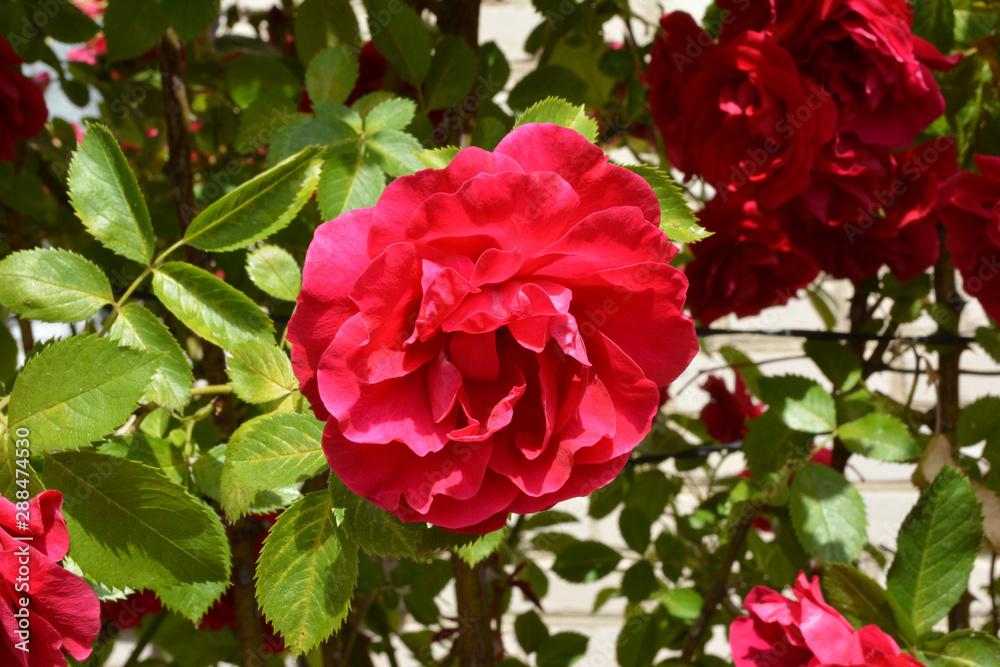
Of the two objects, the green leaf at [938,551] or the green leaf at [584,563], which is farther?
the green leaf at [584,563]

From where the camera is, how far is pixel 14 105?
2.05ft

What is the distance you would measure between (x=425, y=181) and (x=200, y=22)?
1.21 ft

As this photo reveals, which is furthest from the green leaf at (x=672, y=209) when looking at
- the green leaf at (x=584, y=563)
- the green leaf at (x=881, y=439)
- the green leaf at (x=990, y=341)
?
the green leaf at (x=584, y=563)

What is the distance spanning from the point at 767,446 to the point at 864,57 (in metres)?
0.32

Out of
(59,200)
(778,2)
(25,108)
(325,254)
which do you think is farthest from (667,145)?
(59,200)

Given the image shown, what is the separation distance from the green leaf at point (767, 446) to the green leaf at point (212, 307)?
44 centimetres

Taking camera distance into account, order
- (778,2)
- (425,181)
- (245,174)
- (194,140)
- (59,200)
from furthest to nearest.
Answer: (194,140) → (59,200) → (245,174) → (778,2) → (425,181)

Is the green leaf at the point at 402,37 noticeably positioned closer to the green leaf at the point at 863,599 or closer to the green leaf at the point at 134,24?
the green leaf at the point at 134,24

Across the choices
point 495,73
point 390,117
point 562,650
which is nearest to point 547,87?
point 495,73

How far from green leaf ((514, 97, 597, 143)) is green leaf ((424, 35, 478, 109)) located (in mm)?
242

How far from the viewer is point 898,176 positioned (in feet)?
2.10

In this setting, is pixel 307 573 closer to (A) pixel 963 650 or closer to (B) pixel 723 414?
(A) pixel 963 650

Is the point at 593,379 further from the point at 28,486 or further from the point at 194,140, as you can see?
the point at 194,140

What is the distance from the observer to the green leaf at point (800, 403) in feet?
2.11
